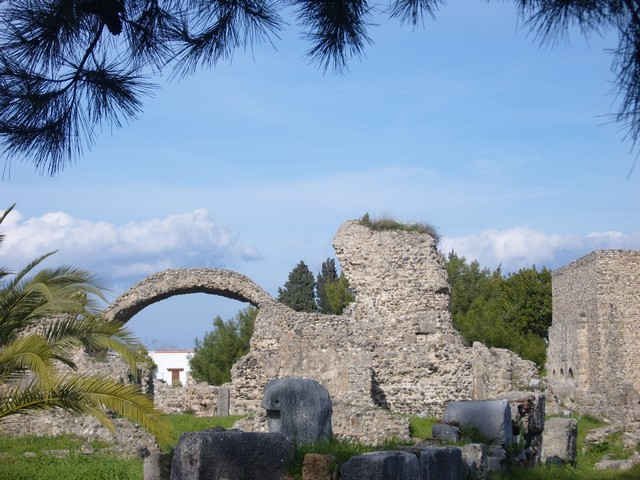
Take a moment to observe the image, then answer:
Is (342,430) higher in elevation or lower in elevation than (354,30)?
lower

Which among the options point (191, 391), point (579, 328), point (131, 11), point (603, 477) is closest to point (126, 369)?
point (191, 391)

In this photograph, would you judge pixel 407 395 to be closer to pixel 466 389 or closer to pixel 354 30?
pixel 466 389

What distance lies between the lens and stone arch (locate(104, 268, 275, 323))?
831 inches

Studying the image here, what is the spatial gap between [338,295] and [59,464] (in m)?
33.3

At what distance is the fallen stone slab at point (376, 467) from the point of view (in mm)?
6461

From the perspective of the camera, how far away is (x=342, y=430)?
14.6 meters

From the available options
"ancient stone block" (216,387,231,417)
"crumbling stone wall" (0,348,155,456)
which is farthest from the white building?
"crumbling stone wall" (0,348,155,456)

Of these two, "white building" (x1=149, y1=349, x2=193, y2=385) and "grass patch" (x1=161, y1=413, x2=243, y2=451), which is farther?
"white building" (x1=149, y1=349, x2=193, y2=385)

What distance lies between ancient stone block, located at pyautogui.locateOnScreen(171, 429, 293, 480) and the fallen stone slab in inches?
18.9

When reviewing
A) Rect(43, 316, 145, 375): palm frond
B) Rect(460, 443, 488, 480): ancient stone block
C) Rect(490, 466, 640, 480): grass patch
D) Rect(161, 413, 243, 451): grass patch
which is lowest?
Rect(490, 466, 640, 480): grass patch

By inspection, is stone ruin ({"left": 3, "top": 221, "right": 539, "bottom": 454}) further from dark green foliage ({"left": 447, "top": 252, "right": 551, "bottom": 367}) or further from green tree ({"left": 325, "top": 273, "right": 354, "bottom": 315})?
green tree ({"left": 325, "top": 273, "right": 354, "bottom": 315})

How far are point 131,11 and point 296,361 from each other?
1594 centimetres

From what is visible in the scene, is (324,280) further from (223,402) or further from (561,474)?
(561,474)

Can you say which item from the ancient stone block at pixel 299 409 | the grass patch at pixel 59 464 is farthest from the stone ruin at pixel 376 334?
the ancient stone block at pixel 299 409
